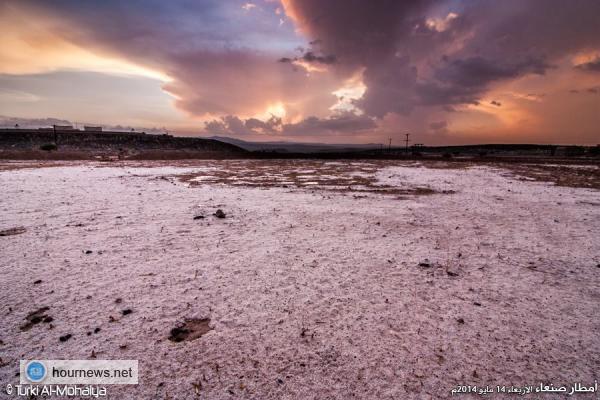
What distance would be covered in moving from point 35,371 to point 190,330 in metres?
1.63

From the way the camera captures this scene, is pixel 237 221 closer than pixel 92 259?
No

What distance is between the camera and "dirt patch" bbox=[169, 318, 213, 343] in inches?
145

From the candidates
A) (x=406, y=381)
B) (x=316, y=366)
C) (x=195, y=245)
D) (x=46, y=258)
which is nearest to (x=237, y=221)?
(x=195, y=245)

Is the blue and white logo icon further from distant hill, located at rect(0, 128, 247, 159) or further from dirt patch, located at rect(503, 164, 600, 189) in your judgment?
distant hill, located at rect(0, 128, 247, 159)

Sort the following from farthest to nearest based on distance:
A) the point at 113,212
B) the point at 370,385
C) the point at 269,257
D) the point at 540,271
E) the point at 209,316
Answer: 1. the point at 113,212
2. the point at 269,257
3. the point at 540,271
4. the point at 209,316
5. the point at 370,385

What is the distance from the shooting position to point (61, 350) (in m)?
3.39

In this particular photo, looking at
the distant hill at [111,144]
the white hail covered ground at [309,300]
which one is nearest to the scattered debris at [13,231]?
the white hail covered ground at [309,300]

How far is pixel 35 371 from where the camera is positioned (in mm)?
3123

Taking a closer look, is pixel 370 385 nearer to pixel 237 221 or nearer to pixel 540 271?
pixel 540 271

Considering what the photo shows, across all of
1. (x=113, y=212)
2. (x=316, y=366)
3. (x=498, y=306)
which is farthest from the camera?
(x=113, y=212)

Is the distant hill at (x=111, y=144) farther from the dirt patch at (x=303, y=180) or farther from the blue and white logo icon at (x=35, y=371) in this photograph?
the blue and white logo icon at (x=35, y=371)

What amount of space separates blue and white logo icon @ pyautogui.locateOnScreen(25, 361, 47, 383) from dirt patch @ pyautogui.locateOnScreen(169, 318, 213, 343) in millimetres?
1307

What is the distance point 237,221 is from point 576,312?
7892 millimetres

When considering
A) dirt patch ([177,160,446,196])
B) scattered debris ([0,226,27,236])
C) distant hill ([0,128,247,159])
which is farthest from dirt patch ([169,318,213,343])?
distant hill ([0,128,247,159])
